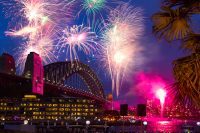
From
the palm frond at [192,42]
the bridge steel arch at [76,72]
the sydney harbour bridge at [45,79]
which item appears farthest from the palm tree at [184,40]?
the bridge steel arch at [76,72]

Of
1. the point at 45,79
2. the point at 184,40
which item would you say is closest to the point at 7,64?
the point at 45,79

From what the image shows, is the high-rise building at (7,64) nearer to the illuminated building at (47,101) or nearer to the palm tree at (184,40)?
the illuminated building at (47,101)

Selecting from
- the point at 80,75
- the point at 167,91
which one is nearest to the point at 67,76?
the point at 80,75

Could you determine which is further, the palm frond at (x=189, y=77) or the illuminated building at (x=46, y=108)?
the illuminated building at (x=46, y=108)

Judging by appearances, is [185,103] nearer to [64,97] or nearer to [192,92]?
[192,92]

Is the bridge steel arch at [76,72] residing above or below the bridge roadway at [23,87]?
above

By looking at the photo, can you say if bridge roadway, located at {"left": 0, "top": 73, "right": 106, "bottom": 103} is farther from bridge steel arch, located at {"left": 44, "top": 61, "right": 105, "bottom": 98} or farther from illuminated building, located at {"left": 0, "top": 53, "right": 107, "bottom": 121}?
bridge steel arch, located at {"left": 44, "top": 61, "right": 105, "bottom": 98}

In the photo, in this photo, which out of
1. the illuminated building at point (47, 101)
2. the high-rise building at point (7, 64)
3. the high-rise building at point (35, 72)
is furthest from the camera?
the high-rise building at point (7, 64)

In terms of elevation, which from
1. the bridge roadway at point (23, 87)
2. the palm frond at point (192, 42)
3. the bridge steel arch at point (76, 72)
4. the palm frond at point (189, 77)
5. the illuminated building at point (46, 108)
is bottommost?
the palm frond at point (189, 77)

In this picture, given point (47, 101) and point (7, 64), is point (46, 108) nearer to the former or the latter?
point (47, 101)
